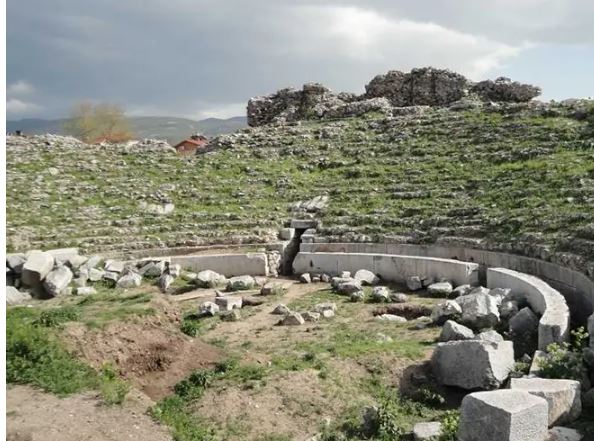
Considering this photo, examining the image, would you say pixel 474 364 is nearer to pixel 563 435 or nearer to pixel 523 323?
pixel 563 435

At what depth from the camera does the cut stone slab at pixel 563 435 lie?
5.36 m

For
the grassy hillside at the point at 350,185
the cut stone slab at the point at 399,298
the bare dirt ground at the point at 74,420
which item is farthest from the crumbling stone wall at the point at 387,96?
the bare dirt ground at the point at 74,420

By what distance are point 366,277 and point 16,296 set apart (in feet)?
27.1

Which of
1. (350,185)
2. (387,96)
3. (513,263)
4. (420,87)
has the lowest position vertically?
(513,263)

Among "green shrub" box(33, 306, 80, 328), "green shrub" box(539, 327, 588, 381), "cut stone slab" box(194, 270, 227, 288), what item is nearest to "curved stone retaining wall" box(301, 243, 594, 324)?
"cut stone slab" box(194, 270, 227, 288)

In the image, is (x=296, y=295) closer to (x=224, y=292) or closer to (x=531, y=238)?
(x=224, y=292)

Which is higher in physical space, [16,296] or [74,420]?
[74,420]

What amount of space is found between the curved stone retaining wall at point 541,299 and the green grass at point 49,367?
5.65 meters

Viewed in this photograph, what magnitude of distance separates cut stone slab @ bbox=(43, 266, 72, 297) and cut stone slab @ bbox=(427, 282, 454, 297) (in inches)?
341

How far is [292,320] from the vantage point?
10953 mm

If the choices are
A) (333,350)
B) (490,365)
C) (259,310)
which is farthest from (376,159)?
(490,365)

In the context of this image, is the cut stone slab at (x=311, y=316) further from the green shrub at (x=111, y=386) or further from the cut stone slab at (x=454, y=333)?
the green shrub at (x=111, y=386)

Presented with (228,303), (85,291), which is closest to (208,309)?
(228,303)

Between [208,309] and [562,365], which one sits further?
[208,309]
